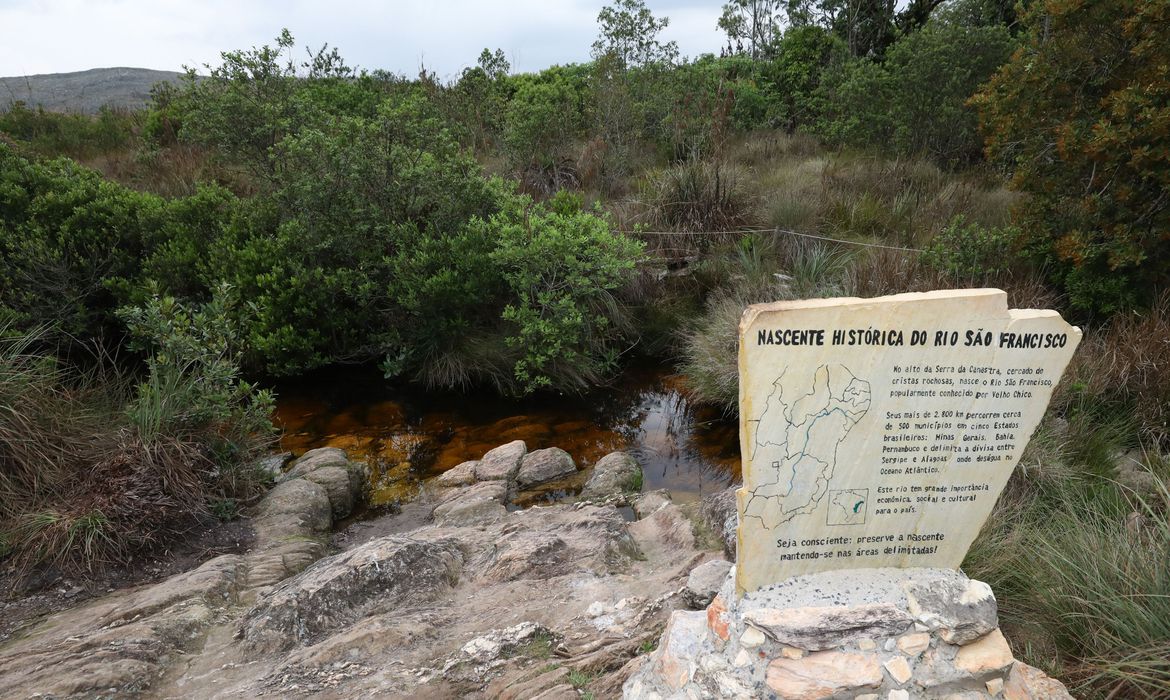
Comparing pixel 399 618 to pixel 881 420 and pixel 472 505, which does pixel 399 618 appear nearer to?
pixel 472 505

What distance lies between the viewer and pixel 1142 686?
237 centimetres

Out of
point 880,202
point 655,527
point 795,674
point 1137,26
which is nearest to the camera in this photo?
point 795,674

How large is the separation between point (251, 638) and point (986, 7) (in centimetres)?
1539

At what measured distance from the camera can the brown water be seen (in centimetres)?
591

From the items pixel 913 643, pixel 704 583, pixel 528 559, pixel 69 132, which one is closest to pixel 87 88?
pixel 69 132

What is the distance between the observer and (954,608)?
8.03 feet

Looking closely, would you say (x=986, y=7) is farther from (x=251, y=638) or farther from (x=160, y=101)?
(x=160, y=101)

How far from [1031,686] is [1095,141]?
452 cm

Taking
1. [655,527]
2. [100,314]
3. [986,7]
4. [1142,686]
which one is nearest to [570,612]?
[655,527]

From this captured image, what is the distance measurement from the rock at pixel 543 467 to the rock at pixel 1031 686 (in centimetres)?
367

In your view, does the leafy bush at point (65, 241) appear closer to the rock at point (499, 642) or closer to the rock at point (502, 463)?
the rock at point (502, 463)

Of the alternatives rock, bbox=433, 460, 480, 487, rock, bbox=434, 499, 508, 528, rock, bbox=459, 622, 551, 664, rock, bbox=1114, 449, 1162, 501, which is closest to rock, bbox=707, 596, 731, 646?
rock, bbox=459, 622, 551, 664

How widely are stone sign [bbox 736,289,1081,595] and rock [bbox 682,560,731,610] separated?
68 centimetres

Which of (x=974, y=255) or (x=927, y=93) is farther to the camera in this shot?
(x=927, y=93)
